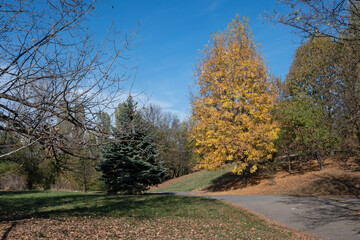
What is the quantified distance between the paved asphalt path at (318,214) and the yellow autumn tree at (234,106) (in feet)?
13.0

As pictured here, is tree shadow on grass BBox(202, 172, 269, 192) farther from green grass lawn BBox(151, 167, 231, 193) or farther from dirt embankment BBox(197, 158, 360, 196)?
green grass lawn BBox(151, 167, 231, 193)

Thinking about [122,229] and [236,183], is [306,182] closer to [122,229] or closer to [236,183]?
[236,183]

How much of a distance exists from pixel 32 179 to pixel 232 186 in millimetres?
18362

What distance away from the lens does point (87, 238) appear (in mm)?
5812

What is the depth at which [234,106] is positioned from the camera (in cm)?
1673

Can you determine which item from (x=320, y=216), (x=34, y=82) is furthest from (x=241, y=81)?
(x=34, y=82)

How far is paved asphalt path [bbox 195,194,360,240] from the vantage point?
7779 mm

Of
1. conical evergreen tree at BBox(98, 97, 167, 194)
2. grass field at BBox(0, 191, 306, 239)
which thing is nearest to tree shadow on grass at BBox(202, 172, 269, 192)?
conical evergreen tree at BBox(98, 97, 167, 194)

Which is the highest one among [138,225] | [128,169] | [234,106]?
[234,106]

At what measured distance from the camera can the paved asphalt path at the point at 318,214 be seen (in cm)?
778

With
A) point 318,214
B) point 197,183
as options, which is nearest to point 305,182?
point 318,214

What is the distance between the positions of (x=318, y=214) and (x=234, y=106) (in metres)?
8.31

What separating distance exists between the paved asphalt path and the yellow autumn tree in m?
3.97

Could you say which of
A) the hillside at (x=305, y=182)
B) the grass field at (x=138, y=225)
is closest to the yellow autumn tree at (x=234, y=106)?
the hillside at (x=305, y=182)
